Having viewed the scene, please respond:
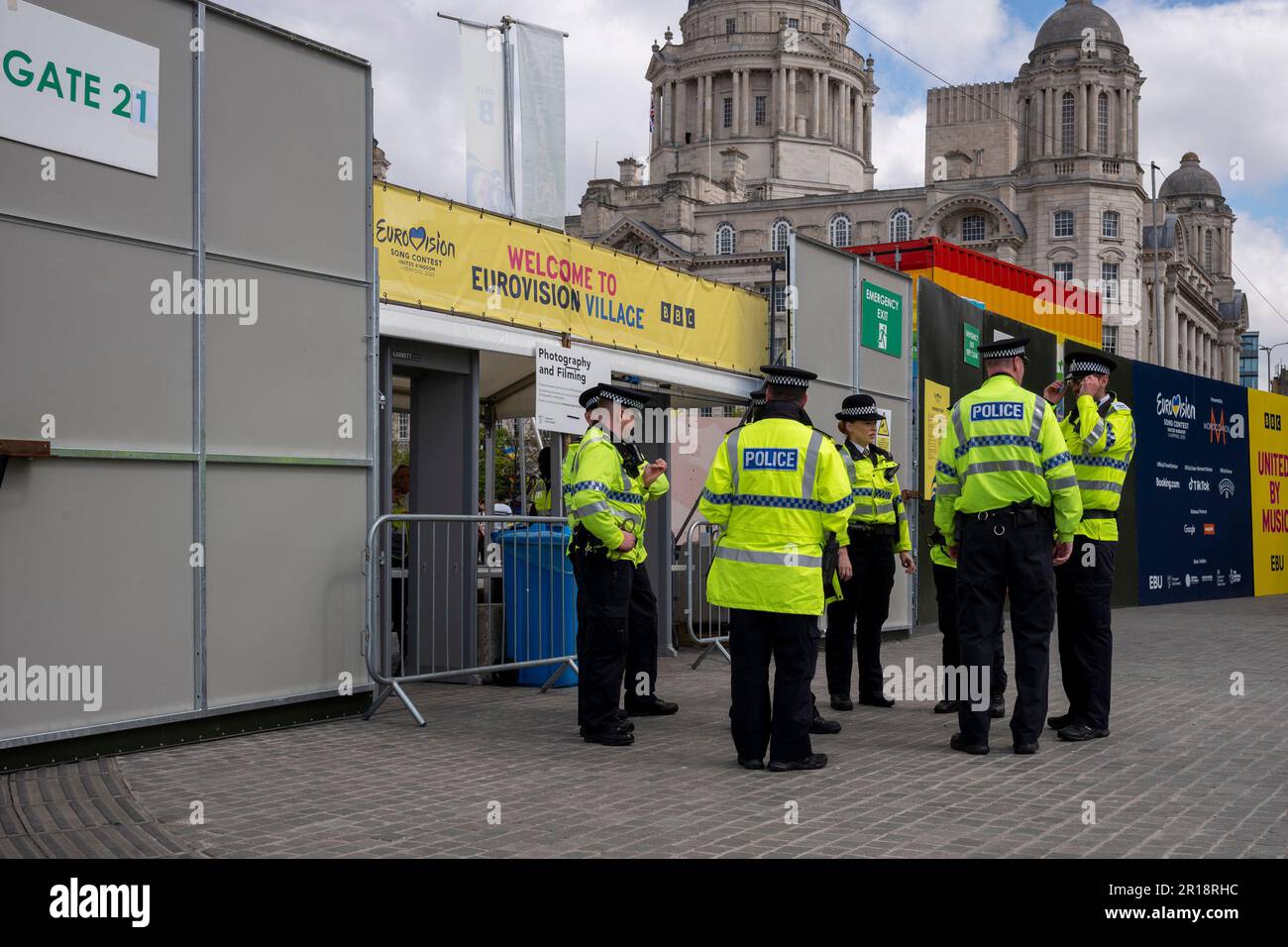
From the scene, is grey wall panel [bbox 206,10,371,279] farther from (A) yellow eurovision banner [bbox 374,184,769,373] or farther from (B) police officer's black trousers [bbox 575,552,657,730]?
(B) police officer's black trousers [bbox 575,552,657,730]

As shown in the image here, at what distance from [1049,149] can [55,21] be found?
305 feet

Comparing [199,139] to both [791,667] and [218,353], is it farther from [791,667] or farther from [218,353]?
[791,667]

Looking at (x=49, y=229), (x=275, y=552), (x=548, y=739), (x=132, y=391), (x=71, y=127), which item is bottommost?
(x=548, y=739)

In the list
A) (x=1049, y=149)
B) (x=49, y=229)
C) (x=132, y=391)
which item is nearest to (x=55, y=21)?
(x=49, y=229)

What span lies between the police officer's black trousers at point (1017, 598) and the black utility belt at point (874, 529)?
2.15 meters

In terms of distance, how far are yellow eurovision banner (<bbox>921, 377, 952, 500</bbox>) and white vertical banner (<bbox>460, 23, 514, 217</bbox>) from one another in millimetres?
6151

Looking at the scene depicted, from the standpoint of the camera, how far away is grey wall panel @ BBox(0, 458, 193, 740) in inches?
282

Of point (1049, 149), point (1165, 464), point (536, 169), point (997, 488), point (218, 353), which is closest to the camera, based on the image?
point (997, 488)

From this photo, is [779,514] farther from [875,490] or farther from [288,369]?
[288,369]

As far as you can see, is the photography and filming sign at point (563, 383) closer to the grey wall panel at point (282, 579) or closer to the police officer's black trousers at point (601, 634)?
the grey wall panel at point (282, 579)

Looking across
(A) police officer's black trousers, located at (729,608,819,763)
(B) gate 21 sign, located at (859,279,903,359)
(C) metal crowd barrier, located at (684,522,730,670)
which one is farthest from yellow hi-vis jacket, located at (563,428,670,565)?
(B) gate 21 sign, located at (859,279,903,359)

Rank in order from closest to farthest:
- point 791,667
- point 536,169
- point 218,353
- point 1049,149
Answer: point 791,667 → point 218,353 → point 536,169 → point 1049,149

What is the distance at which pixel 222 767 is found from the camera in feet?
23.9

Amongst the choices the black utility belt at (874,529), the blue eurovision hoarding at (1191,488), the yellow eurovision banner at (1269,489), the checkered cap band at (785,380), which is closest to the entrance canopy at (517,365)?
the black utility belt at (874,529)
